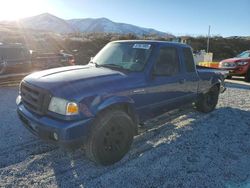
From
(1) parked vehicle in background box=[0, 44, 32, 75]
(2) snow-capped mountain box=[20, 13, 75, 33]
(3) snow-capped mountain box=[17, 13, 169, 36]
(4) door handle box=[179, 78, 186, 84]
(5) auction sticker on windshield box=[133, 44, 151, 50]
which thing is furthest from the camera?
(3) snow-capped mountain box=[17, 13, 169, 36]

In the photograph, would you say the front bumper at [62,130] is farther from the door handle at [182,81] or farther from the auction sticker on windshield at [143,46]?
the door handle at [182,81]

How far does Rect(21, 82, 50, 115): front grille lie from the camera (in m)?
3.50

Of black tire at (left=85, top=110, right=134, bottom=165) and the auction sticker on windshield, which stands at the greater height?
the auction sticker on windshield

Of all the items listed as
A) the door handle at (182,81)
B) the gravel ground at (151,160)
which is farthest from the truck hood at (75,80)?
the door handle at (182,81)

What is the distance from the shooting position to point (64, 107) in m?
3.36

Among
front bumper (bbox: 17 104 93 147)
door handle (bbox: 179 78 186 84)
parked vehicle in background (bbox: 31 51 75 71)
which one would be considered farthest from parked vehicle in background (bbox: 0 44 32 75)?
door handle (bbox: 179 78 186 84)

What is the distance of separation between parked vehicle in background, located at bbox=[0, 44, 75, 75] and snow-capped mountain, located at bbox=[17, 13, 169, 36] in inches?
4199

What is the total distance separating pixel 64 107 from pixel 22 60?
266 inches

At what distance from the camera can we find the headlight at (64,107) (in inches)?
132

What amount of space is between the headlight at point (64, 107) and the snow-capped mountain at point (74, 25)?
4463 inches

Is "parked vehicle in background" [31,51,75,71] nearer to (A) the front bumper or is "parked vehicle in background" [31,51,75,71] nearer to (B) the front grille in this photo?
(B) the front grille

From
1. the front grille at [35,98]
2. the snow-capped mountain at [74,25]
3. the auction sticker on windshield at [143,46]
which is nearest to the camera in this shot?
the front grille at [35,98]

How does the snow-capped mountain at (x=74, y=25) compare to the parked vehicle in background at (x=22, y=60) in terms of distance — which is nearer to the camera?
the parked vehicle in background at (x=22, y=60)

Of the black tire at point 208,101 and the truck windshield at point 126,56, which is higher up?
the truck windshield at point 126,56
